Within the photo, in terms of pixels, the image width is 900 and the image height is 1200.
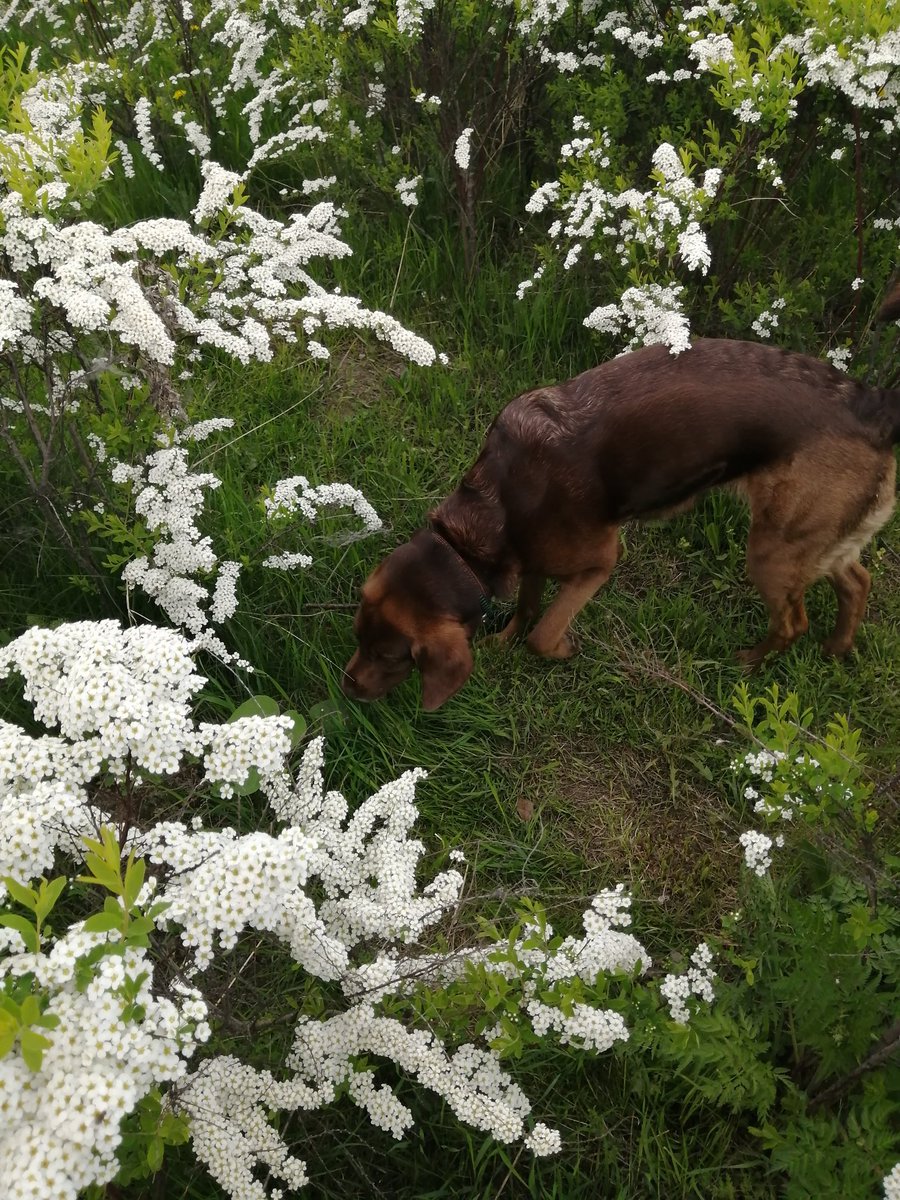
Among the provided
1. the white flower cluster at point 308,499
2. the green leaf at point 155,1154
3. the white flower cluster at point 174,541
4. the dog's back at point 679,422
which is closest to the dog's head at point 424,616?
the white flower cluster at point 308,499

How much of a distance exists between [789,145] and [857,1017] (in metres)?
3.51

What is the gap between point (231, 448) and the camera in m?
3.46

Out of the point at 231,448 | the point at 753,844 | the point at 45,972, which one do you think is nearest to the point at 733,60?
the point at 231,448

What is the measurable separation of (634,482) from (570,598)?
0.47 meters

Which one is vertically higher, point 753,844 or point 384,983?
point 753,844

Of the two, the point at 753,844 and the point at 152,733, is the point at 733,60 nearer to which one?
the point at 753,844

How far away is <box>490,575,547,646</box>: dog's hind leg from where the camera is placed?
124 inches

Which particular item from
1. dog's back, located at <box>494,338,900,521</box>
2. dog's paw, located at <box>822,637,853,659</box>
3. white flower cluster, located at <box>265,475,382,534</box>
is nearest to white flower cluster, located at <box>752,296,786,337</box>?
dog's back, located at <box>494,338,900,521</box>

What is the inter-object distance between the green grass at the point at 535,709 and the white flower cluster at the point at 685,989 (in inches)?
15.5

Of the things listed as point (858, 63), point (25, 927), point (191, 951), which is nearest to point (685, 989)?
point (191, 951)

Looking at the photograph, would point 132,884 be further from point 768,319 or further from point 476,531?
point 768,319

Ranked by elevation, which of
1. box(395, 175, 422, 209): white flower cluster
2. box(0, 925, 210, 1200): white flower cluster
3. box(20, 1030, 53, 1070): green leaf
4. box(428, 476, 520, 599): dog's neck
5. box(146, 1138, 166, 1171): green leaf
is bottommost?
box(146, 1138, 166, 1171): green leaf

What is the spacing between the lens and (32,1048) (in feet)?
3.20

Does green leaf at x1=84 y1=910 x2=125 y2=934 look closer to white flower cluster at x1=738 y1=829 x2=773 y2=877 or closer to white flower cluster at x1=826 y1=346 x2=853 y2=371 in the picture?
white flower cluster at x1=738 y1=829 x2=773 y2=877
